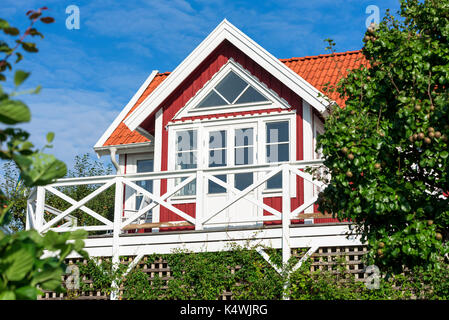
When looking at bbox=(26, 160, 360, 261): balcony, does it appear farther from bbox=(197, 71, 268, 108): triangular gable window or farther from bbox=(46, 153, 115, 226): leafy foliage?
bbox=(46, 153, 115, 226): leafy foliage

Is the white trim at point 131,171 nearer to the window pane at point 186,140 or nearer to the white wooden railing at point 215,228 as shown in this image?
the window pane at point 186,140

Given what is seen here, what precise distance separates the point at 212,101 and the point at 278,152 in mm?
2012

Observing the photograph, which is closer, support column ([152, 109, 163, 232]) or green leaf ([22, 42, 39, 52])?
green leaf ([22, 42, 39, 52])

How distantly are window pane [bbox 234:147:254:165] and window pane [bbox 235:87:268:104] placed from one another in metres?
1.13

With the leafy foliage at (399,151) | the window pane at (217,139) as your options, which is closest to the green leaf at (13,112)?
the leafy foliage at (399,151)

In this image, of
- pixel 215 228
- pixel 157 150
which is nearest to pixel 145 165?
pixel 157 150

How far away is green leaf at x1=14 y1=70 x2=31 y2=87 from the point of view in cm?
243

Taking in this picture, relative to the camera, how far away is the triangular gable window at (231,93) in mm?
A: 12914

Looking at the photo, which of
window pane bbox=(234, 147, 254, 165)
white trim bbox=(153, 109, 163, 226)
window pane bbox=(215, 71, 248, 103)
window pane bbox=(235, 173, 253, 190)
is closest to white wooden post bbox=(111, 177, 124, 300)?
white trim bbox=(153, 109, 163, 226)

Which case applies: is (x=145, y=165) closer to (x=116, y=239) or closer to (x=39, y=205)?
(x=39, y=205)

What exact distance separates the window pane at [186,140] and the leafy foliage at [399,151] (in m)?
6.45

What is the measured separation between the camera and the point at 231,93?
516 inches

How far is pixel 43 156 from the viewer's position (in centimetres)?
267

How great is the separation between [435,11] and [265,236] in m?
4.65
